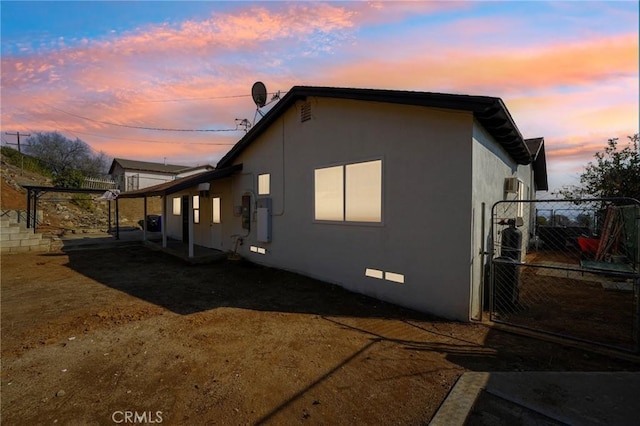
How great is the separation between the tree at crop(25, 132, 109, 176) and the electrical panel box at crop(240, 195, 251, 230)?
3797 cm

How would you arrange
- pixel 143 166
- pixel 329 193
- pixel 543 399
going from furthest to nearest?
pixel 143 166, pixel 329 193, pixel 543 399

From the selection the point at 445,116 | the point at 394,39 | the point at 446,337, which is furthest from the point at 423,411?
the point at 394,39

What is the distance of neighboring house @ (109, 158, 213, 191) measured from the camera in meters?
34.3

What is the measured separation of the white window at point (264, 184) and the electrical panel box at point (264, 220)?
0.38 meters

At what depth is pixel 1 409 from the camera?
9.07 feet

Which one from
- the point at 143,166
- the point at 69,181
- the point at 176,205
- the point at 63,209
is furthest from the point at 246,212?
the point at 143,166

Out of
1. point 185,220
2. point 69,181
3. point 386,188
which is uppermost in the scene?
point 69,181

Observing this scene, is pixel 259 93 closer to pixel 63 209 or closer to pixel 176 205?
pixel 176 205

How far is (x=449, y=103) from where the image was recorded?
15.8 feet

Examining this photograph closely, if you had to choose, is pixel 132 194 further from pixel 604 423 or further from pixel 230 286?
pixel 604 423

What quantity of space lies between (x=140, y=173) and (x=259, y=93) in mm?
30651

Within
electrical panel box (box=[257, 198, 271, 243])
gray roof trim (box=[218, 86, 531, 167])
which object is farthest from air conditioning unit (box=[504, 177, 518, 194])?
electrical panel box (box=[257, 198, 271, 243])

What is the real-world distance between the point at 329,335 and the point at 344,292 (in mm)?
2201

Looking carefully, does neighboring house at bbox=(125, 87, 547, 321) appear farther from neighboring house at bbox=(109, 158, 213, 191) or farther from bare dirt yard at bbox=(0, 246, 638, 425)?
neighboring house at bbox=(109, 158, 213, 191)
